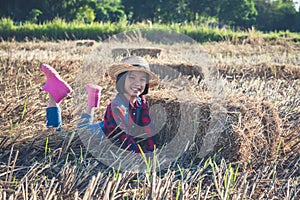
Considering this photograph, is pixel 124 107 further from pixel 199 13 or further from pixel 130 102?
pixel 199 13

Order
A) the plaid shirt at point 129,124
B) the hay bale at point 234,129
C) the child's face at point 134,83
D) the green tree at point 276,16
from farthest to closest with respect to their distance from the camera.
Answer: the green tree at point 276,16 → the child's face at point 134,83 → the plaid shirt at point 129,124 → the hay bale at point 234,129

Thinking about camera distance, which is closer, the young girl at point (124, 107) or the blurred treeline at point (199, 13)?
the young girl at point (124, 107)

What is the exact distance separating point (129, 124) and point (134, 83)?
28 cm

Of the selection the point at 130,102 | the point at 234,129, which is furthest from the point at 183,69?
the point at 234,129

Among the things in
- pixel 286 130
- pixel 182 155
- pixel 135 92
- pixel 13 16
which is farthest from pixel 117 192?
pixel 13 16

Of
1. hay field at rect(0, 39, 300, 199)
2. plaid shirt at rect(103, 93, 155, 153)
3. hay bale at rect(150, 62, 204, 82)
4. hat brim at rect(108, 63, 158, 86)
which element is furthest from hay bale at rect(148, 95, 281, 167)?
hay bale at rect(150, 62, 204, 82)

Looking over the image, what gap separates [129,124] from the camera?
2783 millimetres

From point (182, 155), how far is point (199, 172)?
340 mm

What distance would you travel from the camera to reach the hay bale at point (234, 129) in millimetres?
2426

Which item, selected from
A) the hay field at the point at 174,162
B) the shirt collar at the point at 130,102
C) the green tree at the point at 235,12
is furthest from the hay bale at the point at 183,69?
the green tree at the point at 235,12

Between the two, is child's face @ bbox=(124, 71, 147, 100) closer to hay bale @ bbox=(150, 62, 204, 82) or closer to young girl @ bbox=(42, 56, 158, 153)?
young girl @ bbox=(42, 56, 158, 153)

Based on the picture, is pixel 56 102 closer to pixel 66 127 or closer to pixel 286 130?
pixel 66 127

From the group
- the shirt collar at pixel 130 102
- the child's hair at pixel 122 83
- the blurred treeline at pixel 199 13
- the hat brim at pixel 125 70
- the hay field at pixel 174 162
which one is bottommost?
the hay field at pixel 174 162

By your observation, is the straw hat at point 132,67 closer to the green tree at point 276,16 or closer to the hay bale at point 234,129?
the hay bale at point 234,129
